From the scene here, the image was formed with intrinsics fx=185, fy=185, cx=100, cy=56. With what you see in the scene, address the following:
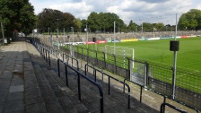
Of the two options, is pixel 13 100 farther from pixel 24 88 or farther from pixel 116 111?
pixel 116 111

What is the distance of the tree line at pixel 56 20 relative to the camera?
132 feet

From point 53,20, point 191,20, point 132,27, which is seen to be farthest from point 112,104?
point 132,27

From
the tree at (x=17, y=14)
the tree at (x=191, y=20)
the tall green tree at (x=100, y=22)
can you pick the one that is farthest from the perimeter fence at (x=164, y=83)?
the tree at (x=191, y=20)

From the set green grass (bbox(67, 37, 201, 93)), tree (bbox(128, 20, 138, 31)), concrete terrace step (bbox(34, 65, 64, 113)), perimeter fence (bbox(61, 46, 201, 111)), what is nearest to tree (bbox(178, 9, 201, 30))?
tree (bbox(128, 20, 138, 31))

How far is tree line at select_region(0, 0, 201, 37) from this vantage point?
132ft

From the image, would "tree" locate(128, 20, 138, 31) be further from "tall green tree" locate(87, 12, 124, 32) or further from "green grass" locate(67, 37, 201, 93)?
"green grass" locate(67, 37, 201, 93)

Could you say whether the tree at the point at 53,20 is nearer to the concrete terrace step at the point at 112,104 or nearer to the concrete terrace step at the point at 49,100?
the concrete terrace step at the point at 112,104

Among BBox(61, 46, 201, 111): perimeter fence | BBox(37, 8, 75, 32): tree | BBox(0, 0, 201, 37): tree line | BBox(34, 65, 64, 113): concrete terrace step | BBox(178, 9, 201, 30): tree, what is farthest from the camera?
BBox(178, 9, 201, 30): tree

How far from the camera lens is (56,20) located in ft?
306

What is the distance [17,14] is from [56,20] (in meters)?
53.0

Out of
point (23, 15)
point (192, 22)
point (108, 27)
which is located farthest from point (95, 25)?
point (23, 15)

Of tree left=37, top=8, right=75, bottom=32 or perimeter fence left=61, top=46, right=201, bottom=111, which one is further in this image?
tree left=37, top=8, right=75, bottom=32

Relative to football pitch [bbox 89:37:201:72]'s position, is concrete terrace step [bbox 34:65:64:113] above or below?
above

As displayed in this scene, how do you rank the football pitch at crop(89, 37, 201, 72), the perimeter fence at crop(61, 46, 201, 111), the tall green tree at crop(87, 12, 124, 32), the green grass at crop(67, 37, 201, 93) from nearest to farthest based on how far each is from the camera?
the perimeter fence at crop(61, 46, 201, 111) < the green grass at crop(67, 37, 201, 93) < the football pitch at crop(89, 37, 201, 72) < the tall green tree at crop(87, 12, 124, 32)
